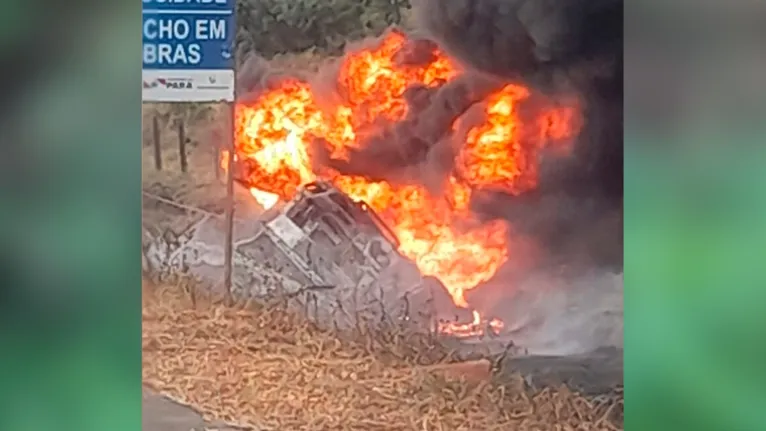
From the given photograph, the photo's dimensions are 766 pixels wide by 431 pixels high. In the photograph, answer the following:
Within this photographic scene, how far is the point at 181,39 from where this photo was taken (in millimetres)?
1183

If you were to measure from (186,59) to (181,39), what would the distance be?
0.03 meters

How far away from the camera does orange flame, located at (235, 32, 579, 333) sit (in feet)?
3.89

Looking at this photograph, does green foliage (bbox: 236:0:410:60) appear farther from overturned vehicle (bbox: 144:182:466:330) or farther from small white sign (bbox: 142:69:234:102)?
overturned vehicle (bbox: 144:182:466:330)

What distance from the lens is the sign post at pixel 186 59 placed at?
118 centimetres

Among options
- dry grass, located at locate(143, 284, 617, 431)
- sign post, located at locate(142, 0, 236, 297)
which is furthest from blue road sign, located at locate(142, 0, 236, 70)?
dry grass, located at locate(143, 284, 617, 431)

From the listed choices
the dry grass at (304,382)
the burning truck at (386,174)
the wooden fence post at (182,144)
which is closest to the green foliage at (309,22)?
the burning truck at (386,174)

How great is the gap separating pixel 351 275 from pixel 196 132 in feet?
0.92

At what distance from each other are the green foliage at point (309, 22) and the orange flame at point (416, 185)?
3 cm

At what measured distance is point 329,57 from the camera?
119cm

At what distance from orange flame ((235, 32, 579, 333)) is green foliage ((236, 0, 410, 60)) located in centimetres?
3
